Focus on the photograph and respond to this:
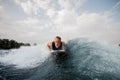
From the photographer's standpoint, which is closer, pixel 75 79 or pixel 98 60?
pixel 75 79

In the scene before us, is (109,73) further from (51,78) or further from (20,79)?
(20,79)

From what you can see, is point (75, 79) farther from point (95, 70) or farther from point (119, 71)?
point (119, 71)

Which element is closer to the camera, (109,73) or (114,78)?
(114,78)

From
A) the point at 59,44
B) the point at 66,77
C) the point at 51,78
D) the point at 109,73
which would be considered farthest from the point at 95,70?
the point at 59,44

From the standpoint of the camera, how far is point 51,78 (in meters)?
4.71

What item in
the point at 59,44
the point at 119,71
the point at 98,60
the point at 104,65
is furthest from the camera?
the point at 59,44

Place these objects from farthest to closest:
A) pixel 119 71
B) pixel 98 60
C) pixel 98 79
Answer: pixel 98 60, pixel 119 71, pixel 98 79

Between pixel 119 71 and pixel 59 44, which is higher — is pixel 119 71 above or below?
below

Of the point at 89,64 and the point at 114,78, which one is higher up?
the point at 89,64

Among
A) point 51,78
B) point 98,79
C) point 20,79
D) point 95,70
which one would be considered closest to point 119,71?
point 95,70

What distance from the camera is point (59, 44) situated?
959cm

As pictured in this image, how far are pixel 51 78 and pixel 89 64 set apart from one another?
2244mm

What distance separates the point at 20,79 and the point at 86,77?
2.69 meters

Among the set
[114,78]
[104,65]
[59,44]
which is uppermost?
[59,44]
